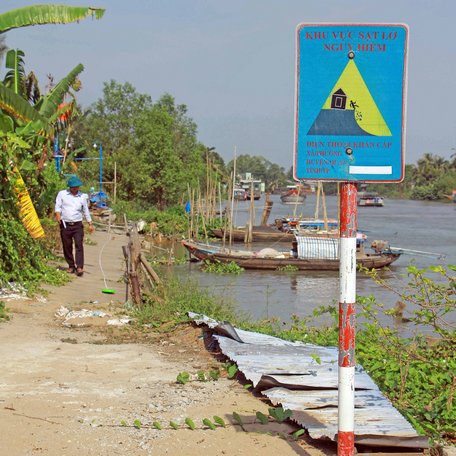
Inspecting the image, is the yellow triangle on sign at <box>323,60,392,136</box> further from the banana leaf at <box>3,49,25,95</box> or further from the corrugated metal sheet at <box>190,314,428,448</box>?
the banana leaf at <box>3,49,25,95</box>

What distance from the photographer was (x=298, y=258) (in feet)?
86.4

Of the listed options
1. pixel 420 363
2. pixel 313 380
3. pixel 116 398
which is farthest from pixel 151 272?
pixel 313 380

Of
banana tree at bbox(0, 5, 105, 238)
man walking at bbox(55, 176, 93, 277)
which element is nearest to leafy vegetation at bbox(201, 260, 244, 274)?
man walking at bbox(55, 176, 93, 277)

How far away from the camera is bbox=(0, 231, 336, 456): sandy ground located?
4.70m

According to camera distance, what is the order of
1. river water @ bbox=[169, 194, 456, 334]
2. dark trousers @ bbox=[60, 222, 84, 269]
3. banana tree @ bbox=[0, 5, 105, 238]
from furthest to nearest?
river water @ bbox=[169, 194, 456, 334] → dark trousers @ bbox=[60, 222, 84, 269] → banana tree @ bbox=[0, 5, 105, 238]

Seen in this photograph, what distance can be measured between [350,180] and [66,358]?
4.00m

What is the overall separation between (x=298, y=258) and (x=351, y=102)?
892 inches

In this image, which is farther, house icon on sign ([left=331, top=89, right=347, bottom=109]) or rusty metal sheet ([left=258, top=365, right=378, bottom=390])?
rusty metal sheet ([left=258, top=365, right=378, bottom=390])

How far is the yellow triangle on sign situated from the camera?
3.81 meters

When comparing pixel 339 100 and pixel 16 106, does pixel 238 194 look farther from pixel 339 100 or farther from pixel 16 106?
pixel 339 100

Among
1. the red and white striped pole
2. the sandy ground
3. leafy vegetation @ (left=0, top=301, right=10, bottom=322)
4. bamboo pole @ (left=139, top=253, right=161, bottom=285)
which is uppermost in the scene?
the red and white striped pole

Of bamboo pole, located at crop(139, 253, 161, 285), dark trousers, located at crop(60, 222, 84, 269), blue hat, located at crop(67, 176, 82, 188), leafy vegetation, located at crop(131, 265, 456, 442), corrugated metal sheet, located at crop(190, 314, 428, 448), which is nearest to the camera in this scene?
corrugated metal sheet, located at crop(190, 314, 428, 448)

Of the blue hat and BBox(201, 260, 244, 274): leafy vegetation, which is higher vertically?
the blue hat

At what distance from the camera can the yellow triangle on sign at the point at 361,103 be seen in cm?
381
